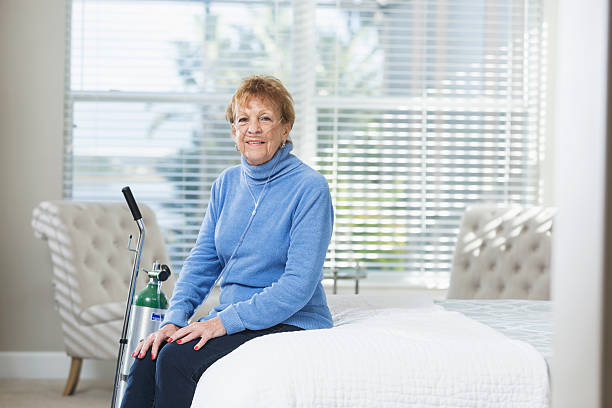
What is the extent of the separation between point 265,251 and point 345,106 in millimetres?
2242

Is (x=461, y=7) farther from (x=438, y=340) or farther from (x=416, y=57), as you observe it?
(x=438, y=340)

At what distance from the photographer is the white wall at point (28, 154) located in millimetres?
3904

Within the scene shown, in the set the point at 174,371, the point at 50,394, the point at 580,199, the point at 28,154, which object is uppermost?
the point at 28,154

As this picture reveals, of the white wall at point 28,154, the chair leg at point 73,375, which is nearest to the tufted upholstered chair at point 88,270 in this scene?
the chair leg at point 73,375

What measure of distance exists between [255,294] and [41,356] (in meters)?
2.52

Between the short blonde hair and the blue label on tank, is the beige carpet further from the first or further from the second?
the short blonde hair

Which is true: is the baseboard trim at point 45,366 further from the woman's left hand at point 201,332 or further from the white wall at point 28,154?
the woman's left hand at point 201,332

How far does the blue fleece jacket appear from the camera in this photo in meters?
1.84

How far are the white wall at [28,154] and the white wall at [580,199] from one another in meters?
3.51

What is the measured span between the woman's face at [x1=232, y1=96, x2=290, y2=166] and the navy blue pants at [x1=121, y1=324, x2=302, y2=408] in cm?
52

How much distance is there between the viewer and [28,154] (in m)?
3.92

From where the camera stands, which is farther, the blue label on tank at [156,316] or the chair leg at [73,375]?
the chair leg at [73,375]

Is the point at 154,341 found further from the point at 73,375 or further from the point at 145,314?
the point at 73,375

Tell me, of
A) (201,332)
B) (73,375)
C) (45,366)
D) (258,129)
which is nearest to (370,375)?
(201,332)
